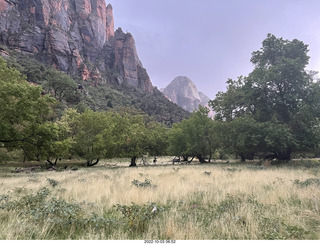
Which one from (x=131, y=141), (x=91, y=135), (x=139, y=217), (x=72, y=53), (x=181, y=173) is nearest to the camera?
(x=139, y=217)

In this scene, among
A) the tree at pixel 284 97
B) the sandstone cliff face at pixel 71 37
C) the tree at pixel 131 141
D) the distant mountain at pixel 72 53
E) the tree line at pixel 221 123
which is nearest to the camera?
the tree line at pixel 221 123

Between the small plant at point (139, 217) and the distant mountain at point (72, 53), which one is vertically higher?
the distant mountain at point (72, 53)

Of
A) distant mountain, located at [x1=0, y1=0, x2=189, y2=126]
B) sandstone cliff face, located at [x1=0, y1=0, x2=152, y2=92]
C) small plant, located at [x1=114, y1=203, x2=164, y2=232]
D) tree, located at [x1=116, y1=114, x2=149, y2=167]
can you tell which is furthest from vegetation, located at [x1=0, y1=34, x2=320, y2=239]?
sandstone cliff face, located at [x1=0, y1=0, x2=152, y2=92]

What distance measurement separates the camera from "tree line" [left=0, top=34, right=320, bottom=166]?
17078 mm

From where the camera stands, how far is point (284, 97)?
1986 cm

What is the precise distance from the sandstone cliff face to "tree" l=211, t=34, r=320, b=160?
11243 centimetres

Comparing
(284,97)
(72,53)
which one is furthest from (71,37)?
(284,97)

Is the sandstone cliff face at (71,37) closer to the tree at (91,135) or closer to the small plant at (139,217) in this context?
the tree at (91,135)

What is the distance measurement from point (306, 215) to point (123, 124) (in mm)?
30321

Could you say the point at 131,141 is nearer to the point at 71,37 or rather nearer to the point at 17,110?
the point at 17,110

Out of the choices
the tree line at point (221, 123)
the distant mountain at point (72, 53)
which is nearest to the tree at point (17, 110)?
the tree line at point (221, 123)

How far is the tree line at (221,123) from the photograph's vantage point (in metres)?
17.1

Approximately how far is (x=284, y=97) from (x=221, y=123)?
8.67m

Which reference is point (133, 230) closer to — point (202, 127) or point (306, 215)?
point (306, 215)
